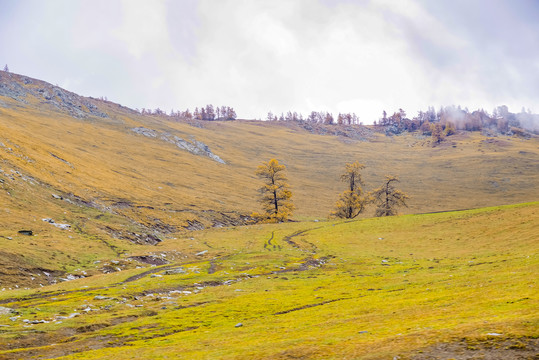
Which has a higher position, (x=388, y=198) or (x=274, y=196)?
(x=388, y=198)

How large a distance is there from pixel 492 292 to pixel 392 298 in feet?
20.9

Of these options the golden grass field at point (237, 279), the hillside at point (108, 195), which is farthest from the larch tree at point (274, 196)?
the hillside at point (108, 195)

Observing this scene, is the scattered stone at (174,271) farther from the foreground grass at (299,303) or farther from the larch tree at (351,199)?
the larch tree at (351,199)

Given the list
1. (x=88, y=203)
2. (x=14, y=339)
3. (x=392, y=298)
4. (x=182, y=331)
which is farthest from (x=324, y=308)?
(x=88, y=203)

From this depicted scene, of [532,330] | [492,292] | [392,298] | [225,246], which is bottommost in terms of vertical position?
[225,246]

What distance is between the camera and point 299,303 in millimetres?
30625

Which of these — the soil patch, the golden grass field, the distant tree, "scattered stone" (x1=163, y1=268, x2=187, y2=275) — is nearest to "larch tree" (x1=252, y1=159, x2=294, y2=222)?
the golden grass field

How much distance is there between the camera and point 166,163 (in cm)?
17875

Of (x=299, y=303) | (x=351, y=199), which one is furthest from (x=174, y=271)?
(x=351, y=199)

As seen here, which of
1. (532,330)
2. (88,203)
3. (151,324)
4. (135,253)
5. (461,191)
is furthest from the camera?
(461,191)

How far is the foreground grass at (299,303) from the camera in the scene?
53.8ft

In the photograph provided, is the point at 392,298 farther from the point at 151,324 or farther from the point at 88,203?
the point at 88,203

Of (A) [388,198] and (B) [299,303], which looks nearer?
(B) [299,303]

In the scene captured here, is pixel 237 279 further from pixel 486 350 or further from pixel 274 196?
pixel 274 196
